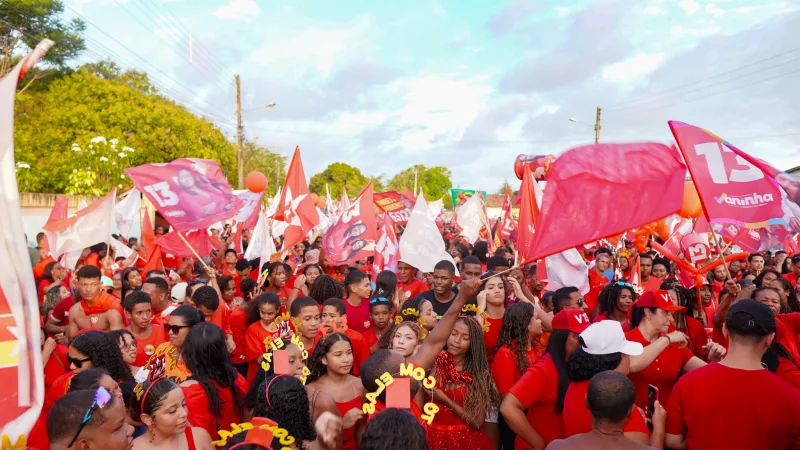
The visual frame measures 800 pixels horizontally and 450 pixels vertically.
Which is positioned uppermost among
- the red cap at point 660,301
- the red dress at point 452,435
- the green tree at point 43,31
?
the green tree at point 43,31

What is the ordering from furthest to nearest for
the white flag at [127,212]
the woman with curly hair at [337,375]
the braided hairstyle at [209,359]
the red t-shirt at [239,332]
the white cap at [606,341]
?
the white flag at [127,212] < the red t-shirt at [239,332] < the braided hairstyle at [209,359] < the woman with curly hair at [337,375] < the white cap at [606,341]

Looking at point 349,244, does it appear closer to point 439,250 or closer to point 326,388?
point 439,250

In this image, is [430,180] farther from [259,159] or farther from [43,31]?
[43,31]

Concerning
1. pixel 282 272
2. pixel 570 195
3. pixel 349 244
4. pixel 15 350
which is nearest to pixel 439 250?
pixel 349 244

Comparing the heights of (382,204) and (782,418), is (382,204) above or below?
above

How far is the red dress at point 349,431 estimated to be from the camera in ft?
13.2

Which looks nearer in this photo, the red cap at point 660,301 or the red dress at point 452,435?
the red dress at point 452,435

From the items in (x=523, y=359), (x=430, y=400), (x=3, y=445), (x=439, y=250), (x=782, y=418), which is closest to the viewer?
(x=3, y=445)

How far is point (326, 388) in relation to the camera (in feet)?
13.9

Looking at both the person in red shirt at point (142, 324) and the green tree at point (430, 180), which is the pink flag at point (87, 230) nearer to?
the person in red shirt at point (142, 324)

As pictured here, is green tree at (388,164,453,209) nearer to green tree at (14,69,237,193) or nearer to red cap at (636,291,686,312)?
green tree at (14,69,237,193)

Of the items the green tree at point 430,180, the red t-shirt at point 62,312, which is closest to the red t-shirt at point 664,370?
the red t-shirt at point 62,312

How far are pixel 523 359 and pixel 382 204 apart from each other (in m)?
13.8

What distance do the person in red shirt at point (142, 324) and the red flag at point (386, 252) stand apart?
13.1ft
